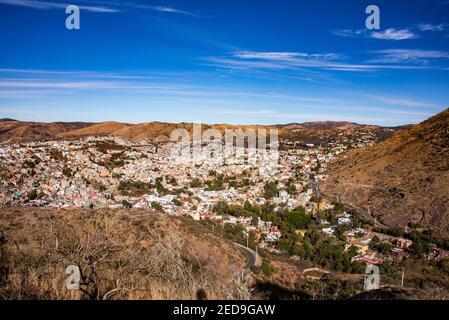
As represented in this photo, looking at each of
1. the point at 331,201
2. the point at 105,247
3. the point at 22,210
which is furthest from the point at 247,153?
the point at 105,247

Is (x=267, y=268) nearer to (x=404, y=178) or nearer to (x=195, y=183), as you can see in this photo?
(x=404, y=178)

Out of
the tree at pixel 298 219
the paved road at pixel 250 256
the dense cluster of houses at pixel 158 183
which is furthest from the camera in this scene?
the tree at pixel 298 219

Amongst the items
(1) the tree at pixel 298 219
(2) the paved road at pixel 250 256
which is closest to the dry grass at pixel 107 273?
(2) the paved road at pixel 250 256

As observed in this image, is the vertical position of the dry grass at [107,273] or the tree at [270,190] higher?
the dry grass at [107,273]

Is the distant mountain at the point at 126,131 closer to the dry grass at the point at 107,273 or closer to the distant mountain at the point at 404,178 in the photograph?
the distant mountain at the point at 404,178

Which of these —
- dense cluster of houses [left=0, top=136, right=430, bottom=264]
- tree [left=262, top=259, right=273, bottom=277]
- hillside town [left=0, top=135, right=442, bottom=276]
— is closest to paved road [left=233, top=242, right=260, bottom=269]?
tree [left=262, top=259, right=273, bottom=277]

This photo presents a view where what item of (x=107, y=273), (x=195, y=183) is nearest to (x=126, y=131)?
(x=195, y=183)

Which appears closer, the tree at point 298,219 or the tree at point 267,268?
the tree at point 267,268

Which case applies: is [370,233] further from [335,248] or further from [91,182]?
[91,182]
